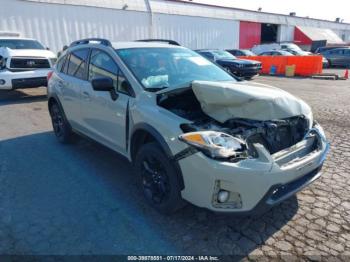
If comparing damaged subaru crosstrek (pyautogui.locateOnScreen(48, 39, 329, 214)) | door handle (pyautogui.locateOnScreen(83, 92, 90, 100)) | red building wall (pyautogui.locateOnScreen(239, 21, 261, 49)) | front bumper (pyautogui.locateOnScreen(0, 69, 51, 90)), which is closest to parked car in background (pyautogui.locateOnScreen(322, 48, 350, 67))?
red building wall (pyautogui.locateOnScreen(239, 21, 261, 49))

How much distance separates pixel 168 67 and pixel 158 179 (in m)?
1.56

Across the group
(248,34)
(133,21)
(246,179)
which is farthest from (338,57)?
(246,179)

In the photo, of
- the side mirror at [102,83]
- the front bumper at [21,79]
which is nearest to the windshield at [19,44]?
the front bumper at [21,79]

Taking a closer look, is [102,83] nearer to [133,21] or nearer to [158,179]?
[158,179]

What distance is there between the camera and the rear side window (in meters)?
4.56

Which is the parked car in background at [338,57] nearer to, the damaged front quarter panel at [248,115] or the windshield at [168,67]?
the windshield at [168,67]

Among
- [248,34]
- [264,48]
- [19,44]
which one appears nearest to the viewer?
[19,44]

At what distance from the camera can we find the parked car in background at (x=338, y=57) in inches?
866

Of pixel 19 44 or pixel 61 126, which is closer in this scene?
pixel 61 126

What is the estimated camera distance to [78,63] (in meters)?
4.76

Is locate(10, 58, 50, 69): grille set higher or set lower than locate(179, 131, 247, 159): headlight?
higher

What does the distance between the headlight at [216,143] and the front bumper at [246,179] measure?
0.07 m

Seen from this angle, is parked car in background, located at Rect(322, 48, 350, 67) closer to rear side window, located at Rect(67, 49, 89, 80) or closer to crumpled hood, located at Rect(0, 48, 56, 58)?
crumpled hood, located at Rect(0, 48, 56, 58)

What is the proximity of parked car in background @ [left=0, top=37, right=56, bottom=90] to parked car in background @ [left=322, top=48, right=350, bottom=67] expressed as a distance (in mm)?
20276
